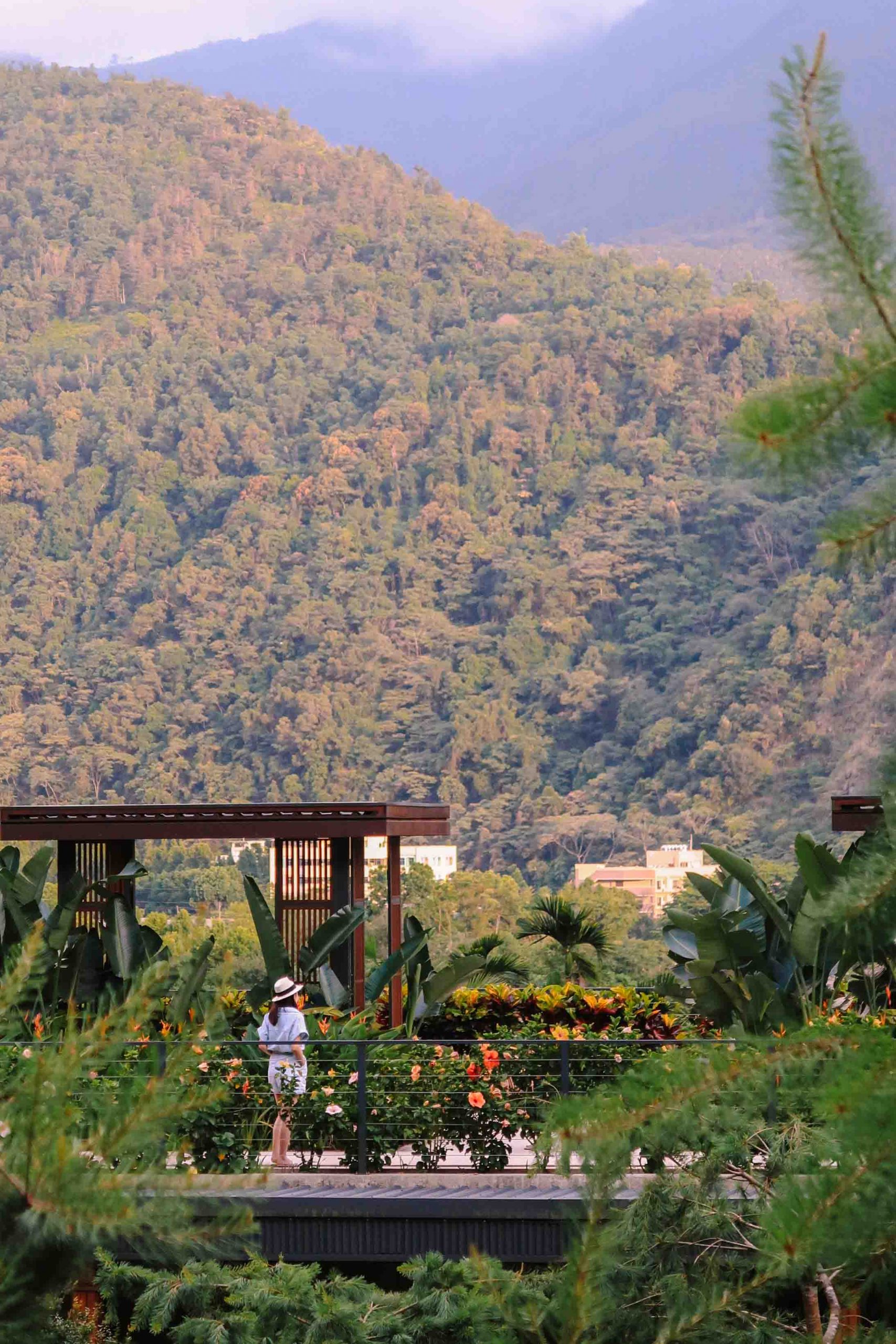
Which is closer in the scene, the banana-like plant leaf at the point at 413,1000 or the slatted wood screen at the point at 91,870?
the banana-like plant leaf at the point at 413,1000

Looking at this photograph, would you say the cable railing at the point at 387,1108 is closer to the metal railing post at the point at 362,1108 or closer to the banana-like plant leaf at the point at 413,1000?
the metal railing post at the point at 362,1108

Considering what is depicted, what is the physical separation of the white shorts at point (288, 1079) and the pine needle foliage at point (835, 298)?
7.56 metres

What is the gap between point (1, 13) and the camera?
616ft

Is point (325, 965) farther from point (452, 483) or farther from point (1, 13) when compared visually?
point (1, 13)

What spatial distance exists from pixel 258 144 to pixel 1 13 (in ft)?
288

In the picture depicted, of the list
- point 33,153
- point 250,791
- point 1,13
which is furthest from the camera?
point 1,13

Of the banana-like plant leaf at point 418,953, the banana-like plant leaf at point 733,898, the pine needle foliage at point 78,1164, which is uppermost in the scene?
the pine needle foliage at point 78,1164

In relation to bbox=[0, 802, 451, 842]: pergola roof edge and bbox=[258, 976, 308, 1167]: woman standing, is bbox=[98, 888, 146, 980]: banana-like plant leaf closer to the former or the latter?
bbox=[0, 802, 451, 842]: pergola roof edge

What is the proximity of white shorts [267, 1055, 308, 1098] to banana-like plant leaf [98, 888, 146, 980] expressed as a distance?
2910 millimetres

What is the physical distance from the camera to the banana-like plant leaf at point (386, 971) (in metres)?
11.1

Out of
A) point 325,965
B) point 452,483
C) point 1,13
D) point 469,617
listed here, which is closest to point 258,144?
point 452,483

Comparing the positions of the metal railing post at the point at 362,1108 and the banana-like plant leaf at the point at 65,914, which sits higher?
the banana-like plant leaf at the point at 65,914

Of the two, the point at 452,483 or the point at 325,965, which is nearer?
the point at 325,965

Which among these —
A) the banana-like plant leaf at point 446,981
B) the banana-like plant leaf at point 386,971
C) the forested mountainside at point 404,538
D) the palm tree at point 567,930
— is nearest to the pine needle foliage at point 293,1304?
the banana-like plant leaf at point 386,971
